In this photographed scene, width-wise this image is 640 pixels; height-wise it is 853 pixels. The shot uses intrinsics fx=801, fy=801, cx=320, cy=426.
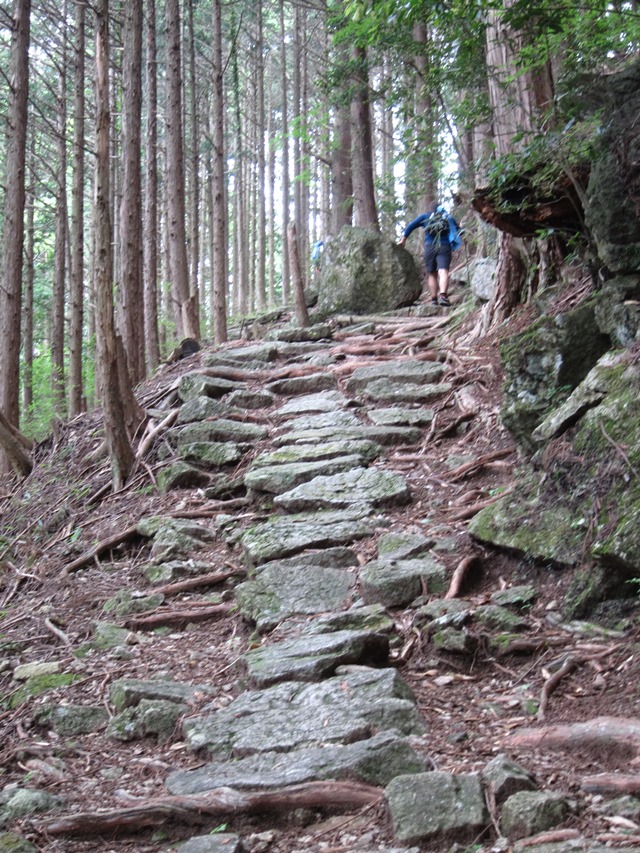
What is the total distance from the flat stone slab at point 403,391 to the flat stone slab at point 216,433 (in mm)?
1397

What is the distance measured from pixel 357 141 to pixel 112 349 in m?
9.59

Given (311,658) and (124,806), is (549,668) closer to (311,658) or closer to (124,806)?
(311,658)

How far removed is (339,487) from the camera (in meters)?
7.06

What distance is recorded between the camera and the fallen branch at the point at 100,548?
7258 mm

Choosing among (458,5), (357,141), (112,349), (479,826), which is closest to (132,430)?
→ (112,349)

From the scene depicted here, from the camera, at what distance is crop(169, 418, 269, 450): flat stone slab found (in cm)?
871

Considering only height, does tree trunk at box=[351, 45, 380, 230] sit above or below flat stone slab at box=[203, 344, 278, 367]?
above

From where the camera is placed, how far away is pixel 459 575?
5207mm

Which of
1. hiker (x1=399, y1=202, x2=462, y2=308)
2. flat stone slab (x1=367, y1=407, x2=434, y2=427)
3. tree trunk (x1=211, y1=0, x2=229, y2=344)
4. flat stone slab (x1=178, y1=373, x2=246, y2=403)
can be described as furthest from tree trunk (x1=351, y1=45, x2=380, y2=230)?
flat stone slab (x1=367, y1=407, x2=434, y2=427)

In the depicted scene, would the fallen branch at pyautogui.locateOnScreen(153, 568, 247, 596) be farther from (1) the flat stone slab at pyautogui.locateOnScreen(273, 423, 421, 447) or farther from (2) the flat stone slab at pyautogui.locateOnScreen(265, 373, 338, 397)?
(2) the flat stone slab at pyautogui.locateOnScreen(265, 373, 338, 397)

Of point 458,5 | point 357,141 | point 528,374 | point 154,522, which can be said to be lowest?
point 154,522

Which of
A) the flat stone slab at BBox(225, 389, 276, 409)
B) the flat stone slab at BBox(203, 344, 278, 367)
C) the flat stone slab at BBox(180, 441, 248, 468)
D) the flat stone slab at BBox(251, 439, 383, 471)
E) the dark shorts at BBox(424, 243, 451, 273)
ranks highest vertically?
the dark shorts at BBox(424, 243, 451, 273)

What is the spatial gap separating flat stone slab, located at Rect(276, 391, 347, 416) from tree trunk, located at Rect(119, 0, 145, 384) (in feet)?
13.0

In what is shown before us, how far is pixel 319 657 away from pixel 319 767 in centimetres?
106
